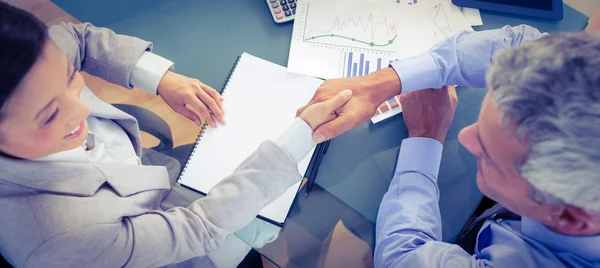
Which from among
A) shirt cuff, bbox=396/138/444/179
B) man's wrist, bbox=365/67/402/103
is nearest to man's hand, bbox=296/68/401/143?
man's wrist, bbox=365/67/402/103

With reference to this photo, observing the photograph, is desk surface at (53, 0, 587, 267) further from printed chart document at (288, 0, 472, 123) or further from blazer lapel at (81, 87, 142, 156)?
blazer lapel at (81, 87, 142, 156)

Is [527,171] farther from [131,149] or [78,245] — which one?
[131,149]

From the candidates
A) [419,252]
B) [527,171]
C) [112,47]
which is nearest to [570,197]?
[527,171]

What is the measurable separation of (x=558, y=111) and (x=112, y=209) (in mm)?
614

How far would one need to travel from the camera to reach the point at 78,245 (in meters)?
0.52

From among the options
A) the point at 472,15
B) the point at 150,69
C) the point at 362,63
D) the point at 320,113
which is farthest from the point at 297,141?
the point at 472,15

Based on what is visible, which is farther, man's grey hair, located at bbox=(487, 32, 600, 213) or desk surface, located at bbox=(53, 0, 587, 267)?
desk surface, located at bbox=(53, 0, 587, 267)

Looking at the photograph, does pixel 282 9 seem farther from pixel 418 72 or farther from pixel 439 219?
pixel 439 219

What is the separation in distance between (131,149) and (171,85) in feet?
0.55

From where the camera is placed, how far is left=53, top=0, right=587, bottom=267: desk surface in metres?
0.75

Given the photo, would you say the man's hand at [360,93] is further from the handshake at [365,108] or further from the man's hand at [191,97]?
the man's hand at [191,97]

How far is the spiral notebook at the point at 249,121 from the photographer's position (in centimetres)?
74

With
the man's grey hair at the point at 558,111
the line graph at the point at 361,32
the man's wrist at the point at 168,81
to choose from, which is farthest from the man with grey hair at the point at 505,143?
the man's wrist at the point at 168,81

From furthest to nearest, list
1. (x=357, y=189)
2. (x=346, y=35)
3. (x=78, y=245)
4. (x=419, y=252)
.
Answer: (x=346, y=35) → (x=357, y=189) → (x=419, y=252) → (x=78, y=245)
